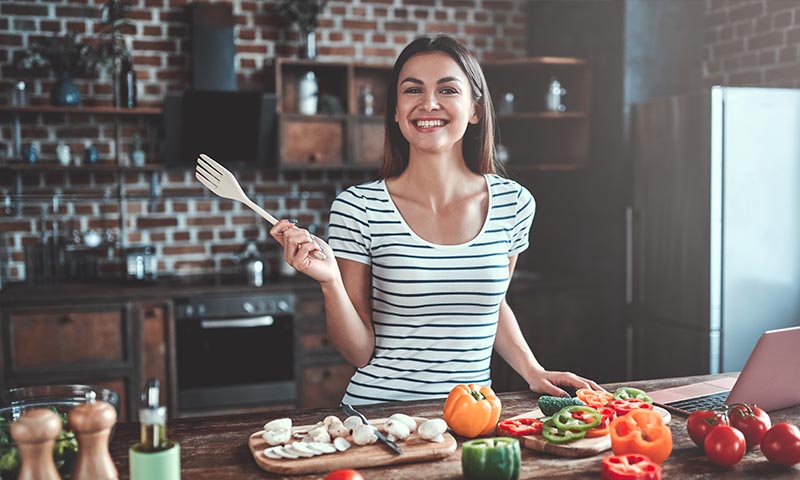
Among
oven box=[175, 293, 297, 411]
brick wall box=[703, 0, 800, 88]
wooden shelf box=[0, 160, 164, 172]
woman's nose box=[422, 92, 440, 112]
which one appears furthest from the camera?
wooden shelf box=[0, 160, 164, 172]

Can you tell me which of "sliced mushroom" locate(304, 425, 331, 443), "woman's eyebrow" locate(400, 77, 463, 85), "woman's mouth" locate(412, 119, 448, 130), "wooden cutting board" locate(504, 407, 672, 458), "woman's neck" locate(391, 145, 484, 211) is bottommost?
"wooden cutting board" locate(504, 407, 672, 458)

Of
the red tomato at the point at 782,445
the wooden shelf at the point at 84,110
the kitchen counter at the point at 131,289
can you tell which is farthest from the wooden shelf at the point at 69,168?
the red tomato at the point at 782,445

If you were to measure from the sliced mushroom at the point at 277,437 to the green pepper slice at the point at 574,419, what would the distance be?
0.52m

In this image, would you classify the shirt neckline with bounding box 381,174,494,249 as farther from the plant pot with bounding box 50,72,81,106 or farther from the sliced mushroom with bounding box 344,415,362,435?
the plant pot with bounding box 50,72,81,106

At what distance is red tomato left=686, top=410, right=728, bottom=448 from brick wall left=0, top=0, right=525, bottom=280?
11.3 ft

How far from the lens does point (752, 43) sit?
13.5 ft

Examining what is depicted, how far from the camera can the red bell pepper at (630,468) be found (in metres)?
1.30

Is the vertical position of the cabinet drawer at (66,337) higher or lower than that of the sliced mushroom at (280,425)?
lower

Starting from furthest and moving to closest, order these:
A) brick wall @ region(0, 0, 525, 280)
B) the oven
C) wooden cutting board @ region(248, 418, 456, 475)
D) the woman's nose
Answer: brick wall @ region(0, 0, 525, 280)
the oven
the woman's nose
wooden cutting board @ region(248, 418, 456, 475)

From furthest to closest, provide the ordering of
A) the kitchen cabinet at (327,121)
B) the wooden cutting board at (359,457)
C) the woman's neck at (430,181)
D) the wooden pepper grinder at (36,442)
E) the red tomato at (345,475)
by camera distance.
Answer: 1. the kitchen cabinet at (327,121)
2. the woman's neck at (430,181)
3. the wooden cutting board at (359,457)
4. the red tomato at (345,475)
5. the wooden pepper grinder at (36,442)

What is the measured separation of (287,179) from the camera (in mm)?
4816

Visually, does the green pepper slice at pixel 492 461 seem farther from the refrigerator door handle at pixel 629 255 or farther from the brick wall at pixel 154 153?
the brick wall at pixel 154 153

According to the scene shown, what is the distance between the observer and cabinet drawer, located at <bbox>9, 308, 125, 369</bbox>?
149 inches

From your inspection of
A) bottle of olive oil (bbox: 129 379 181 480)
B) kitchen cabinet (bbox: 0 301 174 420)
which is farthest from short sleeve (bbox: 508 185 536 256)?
kitchen cabinet (bbox: 0 301 174 420)
